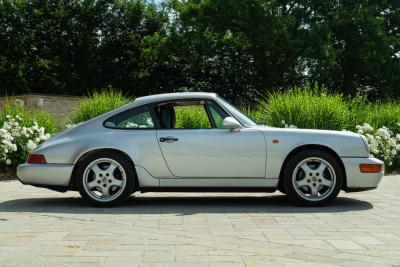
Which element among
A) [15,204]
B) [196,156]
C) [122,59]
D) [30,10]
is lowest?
[15,204]

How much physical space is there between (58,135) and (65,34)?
→ 1201 inches

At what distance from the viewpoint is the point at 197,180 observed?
23.5 feet

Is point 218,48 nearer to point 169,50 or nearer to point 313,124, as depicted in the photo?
point 169,50

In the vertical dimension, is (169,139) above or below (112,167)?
above

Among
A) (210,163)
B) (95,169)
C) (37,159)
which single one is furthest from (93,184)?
(210,163)

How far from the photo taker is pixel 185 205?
24.4ft

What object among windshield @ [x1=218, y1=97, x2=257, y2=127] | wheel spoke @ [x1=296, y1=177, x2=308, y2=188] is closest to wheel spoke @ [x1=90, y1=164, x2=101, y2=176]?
windshield @ [x1=218, y1=97, x2=257, y2=127]

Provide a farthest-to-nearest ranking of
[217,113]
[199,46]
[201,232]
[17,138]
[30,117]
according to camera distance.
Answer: [199,46]
[30,117]
[17,138]
[217,113]
[201,232]

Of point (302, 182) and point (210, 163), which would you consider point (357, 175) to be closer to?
point (302, 182)

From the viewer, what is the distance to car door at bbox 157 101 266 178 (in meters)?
7.12

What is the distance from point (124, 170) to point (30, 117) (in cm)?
640

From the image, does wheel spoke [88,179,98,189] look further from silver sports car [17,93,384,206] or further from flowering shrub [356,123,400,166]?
flowering shrub [356,123,400,166]

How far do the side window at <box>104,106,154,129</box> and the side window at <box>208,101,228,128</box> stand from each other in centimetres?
74

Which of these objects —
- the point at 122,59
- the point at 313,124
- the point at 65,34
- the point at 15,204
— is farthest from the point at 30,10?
the point at 15,204
